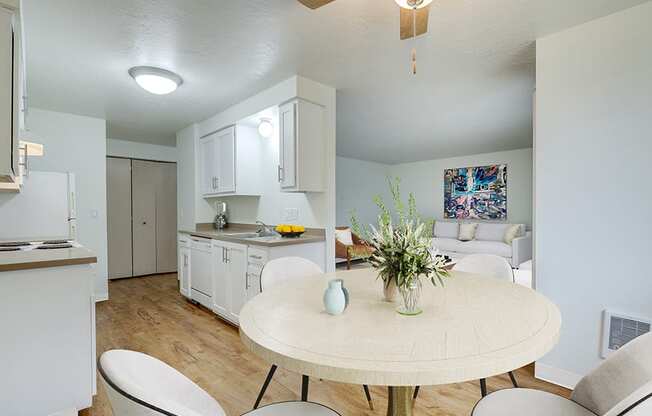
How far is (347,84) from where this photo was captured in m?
3.00

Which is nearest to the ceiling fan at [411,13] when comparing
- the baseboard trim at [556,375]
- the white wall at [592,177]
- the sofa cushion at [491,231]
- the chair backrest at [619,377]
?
the white wall at [592,177]

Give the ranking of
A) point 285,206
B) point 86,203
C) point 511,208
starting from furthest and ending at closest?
point 511,208 < point 86,203 < point 285,206

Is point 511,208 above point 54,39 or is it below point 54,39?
below

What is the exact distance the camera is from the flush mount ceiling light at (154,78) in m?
2.54

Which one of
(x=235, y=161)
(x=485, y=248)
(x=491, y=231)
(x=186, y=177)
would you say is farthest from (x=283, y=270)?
(x=491, y=231)

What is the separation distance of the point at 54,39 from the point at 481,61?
305 centimetres

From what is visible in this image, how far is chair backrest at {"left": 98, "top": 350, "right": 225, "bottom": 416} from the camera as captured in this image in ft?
1.87

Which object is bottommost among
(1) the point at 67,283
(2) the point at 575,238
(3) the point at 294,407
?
(3) the point at 294,407

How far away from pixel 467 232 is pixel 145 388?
6.38 metres


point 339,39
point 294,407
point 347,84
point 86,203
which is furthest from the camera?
point 86,203

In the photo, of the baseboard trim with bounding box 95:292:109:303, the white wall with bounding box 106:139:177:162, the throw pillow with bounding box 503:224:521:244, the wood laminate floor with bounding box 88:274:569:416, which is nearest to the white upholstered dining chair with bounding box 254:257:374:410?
the wood laminate floor with bounding box 88:274:569:416

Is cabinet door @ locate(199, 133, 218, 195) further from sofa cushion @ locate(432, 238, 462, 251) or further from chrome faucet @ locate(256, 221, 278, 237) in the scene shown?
sofa cushion @ locate(432, 238, 462, 251)

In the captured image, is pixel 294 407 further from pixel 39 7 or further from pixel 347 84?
pixel 347 84

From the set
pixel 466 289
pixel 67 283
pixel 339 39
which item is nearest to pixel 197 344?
pixel 67 283
